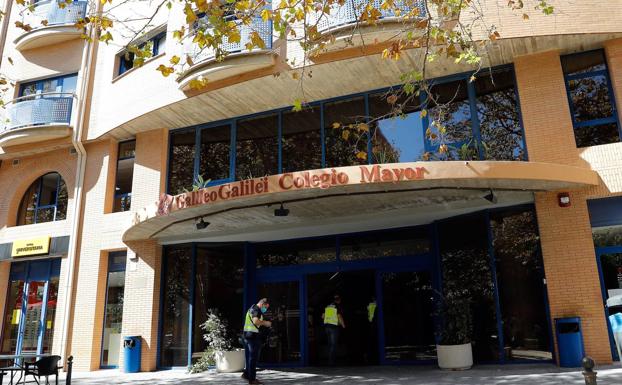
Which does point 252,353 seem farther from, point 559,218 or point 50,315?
point 50,315

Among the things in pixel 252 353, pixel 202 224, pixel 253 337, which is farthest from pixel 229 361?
pixel 202 224

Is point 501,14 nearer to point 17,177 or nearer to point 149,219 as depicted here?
point 149,219

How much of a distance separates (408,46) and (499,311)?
232 inches

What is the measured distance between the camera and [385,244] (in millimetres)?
12648

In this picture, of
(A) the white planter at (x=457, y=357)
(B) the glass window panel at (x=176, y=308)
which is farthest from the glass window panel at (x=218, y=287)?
(A) the white planter at (x=457, y=357)

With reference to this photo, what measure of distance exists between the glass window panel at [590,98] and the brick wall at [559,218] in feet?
1.31

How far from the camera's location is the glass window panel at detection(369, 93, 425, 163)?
477 inches

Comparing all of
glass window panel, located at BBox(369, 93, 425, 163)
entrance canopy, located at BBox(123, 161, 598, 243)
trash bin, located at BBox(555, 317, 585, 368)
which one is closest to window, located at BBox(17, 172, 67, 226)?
entrance canopy, located at BBox(123, 161, 598, 243)

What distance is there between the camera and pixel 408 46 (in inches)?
423

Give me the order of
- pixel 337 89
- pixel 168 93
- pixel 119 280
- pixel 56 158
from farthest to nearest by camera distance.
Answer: pixel 56 158 → pixel 119 280 → pixel 168 93 → pixel 337 89

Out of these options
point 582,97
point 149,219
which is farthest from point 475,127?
point 149,219

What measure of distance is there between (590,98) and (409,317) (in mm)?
6330

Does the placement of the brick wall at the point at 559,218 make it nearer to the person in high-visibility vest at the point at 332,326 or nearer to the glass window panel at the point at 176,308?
the person in high-visibility vest at the point at 332,326

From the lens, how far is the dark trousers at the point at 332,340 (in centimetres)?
1219
